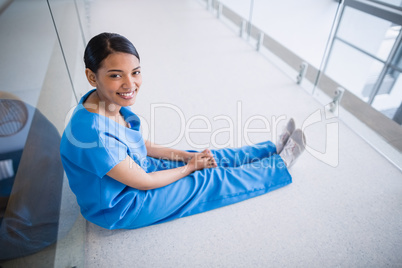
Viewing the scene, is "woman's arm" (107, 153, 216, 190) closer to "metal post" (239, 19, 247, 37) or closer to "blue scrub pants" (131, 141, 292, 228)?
"blue scrub pants" (131, 141, 292, 228)

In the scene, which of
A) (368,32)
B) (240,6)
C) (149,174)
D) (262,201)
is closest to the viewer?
(149,174)

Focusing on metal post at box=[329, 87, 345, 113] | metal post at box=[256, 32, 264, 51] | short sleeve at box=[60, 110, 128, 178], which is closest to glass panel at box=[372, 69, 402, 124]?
metal post at box=[329, 87, 345, 113]

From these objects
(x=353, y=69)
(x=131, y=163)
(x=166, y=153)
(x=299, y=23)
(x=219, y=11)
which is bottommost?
(x=353, y=69)

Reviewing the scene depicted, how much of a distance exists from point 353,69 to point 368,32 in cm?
60

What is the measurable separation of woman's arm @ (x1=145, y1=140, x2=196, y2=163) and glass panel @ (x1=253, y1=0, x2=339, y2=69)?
5.28ft

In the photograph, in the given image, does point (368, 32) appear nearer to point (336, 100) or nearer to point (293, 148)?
point (336, 100)

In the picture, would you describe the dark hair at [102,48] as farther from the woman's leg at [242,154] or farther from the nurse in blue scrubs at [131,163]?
the woman's leg at [242,154]

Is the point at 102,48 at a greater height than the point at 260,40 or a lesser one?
greater

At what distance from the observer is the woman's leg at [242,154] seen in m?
1.64

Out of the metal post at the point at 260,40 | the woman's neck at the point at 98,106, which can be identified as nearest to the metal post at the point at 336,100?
the metal post at the point at 260,40

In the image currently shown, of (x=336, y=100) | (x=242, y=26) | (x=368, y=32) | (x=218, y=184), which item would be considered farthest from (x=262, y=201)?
(x=242, y=26)

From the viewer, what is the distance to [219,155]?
1.65 m

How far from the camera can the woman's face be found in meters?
1.05

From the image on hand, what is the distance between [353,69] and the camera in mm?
2918
